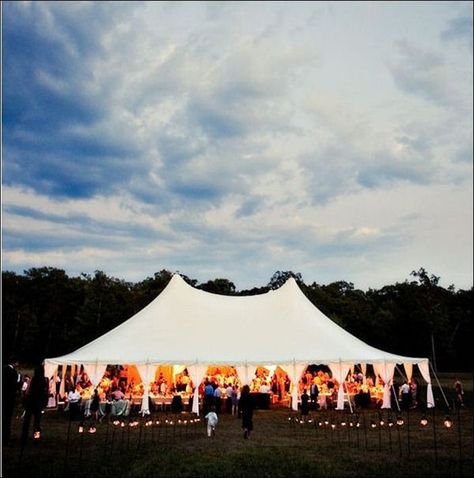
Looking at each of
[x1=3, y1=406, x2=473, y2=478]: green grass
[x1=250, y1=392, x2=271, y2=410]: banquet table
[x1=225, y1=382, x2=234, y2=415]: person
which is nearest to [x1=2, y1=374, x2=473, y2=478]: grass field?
[x1=3, y1=406, x2=473, y2=478]: green grass

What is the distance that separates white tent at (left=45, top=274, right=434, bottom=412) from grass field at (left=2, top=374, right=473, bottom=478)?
8.33 ft

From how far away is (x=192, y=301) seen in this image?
19.6m

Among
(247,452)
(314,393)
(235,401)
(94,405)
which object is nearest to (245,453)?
(247,452)

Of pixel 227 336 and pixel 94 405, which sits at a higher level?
pixel 227 336

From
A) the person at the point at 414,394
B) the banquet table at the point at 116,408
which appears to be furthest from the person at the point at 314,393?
the banquet table at the point at 116,408

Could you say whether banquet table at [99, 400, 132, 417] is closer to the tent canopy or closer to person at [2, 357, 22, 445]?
the tent canopy

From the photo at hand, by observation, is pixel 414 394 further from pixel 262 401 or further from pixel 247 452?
pixel 247 452

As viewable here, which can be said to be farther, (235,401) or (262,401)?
(262,401)

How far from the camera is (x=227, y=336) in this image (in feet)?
57.8

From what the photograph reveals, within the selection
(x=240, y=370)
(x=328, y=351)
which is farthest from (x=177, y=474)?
(x=328, y=351)

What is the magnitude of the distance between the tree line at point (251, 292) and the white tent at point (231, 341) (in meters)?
19.5

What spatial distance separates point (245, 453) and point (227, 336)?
27.1ft

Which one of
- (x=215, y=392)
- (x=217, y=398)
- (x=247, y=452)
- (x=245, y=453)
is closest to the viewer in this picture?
(x=245, y=453)

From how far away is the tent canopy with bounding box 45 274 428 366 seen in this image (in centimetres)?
1608
